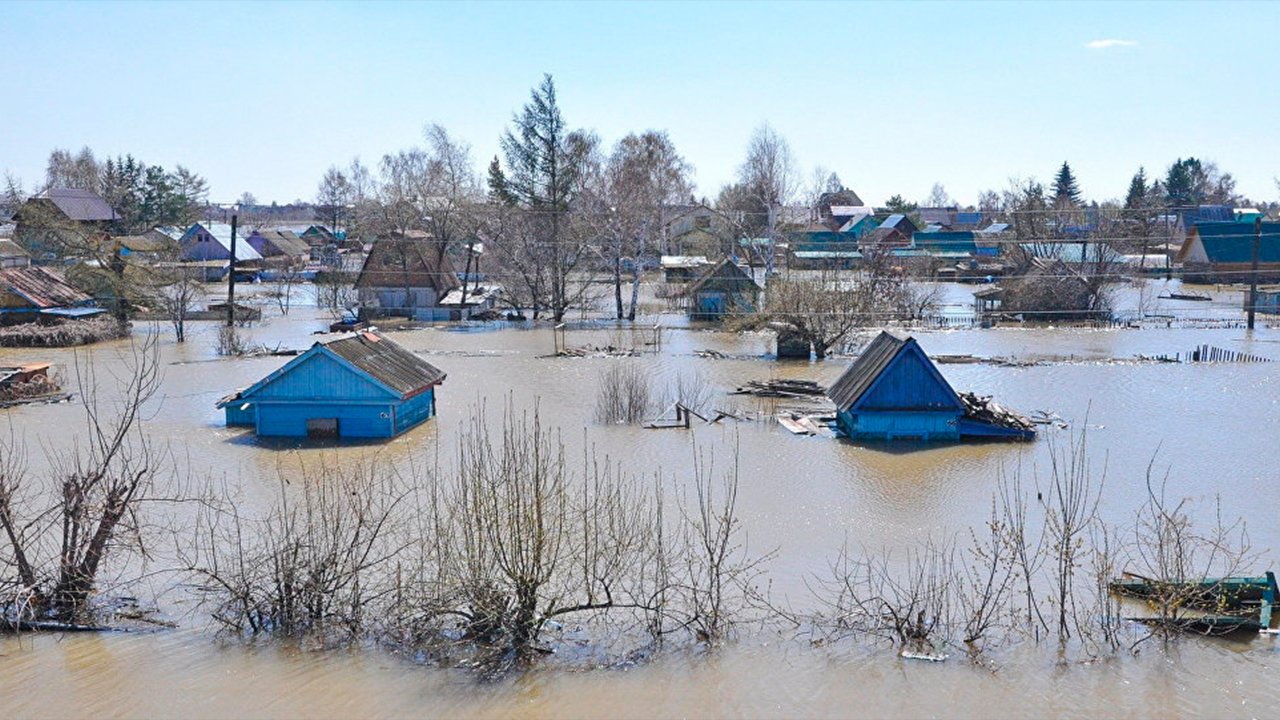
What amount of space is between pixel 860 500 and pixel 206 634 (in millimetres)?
9882

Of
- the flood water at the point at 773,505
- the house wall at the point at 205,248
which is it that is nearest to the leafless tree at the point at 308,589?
the flood water at the point at 773,505

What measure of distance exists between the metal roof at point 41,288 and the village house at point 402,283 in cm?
1096

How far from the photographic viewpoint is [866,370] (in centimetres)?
2262

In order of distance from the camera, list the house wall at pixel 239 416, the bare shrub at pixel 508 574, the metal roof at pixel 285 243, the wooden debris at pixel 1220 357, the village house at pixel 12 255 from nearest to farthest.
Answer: the bare shrub at pixel 508 574, the house wall at pixel 239 416, the wooden debris at pixel 1220 357, the village house at pixel 12 255, the metal roof at pixel 285 243

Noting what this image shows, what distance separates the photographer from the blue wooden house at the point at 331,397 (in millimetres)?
21359

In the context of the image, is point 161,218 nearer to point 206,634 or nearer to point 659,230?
point 659,230

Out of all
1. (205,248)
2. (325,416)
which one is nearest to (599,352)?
(325,416)

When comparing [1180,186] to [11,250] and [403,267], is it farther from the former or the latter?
[11,250]

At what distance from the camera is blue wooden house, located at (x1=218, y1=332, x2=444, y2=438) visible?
21359mm

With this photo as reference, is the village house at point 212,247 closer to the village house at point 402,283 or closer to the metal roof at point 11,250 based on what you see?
the metal roof at point 11,250

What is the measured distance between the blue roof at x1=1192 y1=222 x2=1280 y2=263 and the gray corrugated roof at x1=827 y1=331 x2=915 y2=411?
43430 millimetres

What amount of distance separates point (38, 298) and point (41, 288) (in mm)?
1204

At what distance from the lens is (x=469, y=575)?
36.0 ft

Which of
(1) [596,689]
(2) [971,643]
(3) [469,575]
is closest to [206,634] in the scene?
(3) [469,575]
